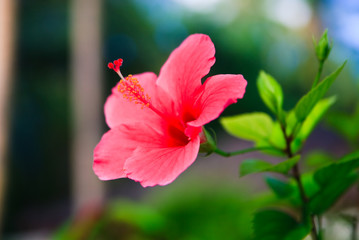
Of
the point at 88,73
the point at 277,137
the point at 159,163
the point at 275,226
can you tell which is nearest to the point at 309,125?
the point at 277,137

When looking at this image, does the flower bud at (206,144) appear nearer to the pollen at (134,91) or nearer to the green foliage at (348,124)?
the pollen at (134,91)

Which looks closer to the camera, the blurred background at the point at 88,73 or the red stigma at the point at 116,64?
the red stigma at the point at 116,64

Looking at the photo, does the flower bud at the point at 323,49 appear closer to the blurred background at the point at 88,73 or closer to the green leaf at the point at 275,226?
the green leaf at the point at 275,226

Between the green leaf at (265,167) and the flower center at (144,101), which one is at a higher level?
the flower center at (144,101)

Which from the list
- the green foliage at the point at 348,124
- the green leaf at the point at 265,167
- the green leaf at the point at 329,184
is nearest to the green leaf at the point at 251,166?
the green leaf at the point at 265,167

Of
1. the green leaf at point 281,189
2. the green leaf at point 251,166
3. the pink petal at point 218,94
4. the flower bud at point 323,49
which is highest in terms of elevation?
the flower bud at point 323,49

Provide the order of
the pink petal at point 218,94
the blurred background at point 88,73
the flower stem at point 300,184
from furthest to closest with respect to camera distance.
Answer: the blurred background at point 88,73
the flower stem at point 300,184
the pink petal at point 218,94

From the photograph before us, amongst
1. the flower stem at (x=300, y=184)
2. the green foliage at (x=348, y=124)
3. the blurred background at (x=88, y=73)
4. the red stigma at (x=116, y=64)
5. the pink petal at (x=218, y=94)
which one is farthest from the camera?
the blurred background at (x=88, y=73)

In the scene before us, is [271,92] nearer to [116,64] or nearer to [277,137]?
[277,137]
